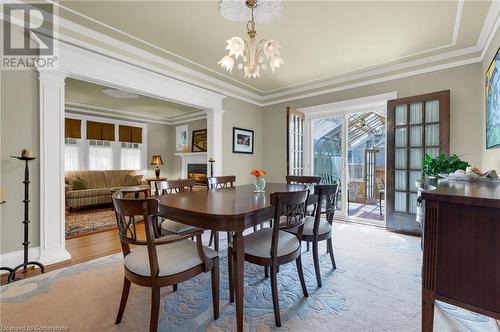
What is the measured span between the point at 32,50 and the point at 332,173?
5.05 metres

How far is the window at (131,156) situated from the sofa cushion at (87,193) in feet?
4.77

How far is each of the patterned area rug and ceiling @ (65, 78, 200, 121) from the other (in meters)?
2.55

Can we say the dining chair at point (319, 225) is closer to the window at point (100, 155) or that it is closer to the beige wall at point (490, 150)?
the beige wall at point (490, 150)

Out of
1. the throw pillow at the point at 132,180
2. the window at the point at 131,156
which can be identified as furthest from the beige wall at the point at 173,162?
the throw pillow at the point at 132,180

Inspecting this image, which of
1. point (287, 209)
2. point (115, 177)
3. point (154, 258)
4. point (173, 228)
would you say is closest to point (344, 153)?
point (287, 209)

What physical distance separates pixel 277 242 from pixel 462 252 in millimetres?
967

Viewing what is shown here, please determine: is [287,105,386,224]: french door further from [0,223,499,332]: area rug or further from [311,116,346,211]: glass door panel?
[0,223,499,332]: area rug

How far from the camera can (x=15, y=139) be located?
2279mm

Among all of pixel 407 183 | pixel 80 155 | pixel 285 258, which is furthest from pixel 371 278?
pixel 80 155

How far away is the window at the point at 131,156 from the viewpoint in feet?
22.5

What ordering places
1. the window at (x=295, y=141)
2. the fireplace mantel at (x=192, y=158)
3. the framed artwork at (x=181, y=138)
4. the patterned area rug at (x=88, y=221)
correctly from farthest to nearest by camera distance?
the framed artwork at (x=181, y=138) < the fireplace mantel at (x=192, y=158) < the window at (x=295, y=141) < the patterned area rug at (x=88, y=221)

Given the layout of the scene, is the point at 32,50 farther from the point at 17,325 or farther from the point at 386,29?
the point at 386,29

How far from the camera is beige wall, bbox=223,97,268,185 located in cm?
439

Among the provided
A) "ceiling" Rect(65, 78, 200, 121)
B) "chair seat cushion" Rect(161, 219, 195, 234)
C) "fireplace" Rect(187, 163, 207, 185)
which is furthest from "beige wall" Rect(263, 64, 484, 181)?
"ceiling" Rect(65, 78, 200, 121)
